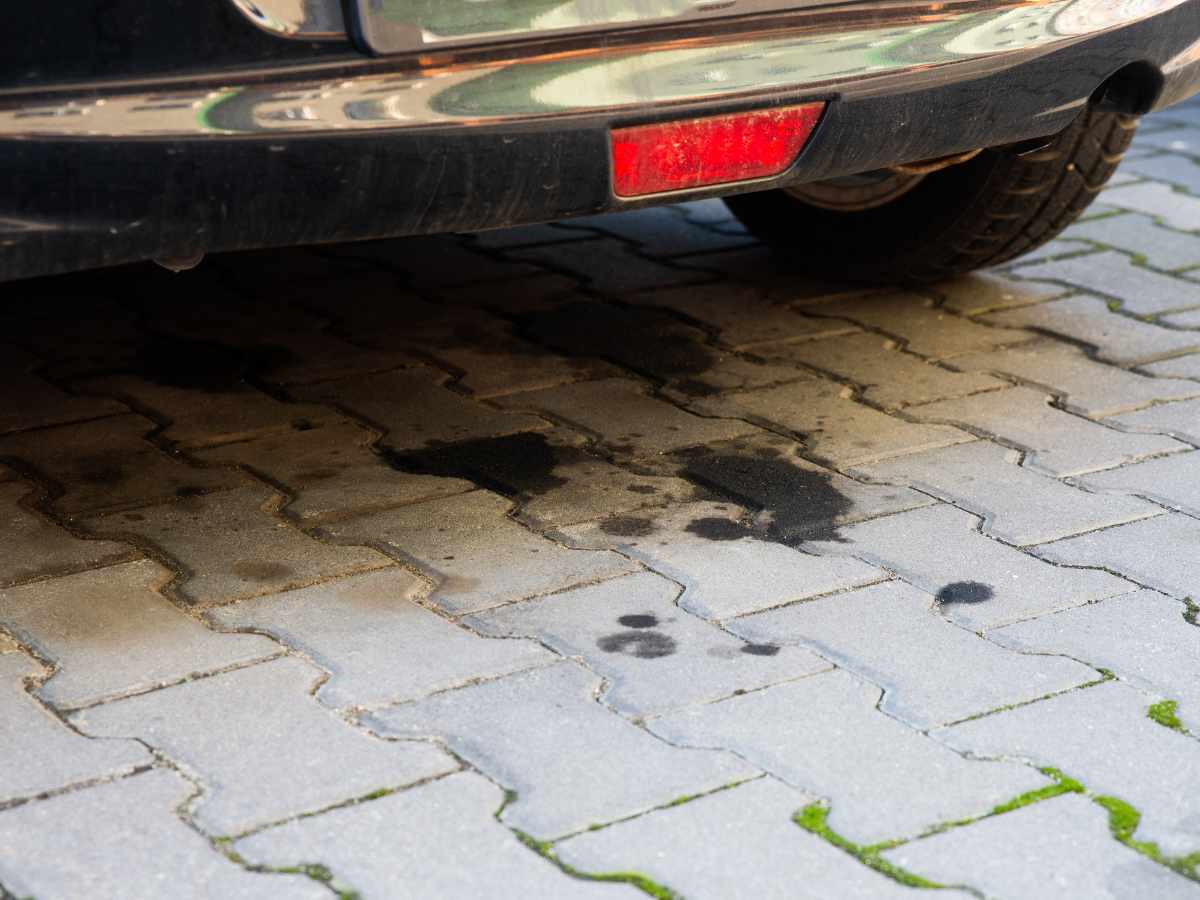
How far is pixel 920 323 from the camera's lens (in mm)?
3406

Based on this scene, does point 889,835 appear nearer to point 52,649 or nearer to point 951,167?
point 52,649

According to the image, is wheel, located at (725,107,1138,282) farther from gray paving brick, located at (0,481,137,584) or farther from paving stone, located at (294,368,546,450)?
gray paving brick, located at (0,481,137,584)

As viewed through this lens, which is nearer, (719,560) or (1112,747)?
(1112,747)

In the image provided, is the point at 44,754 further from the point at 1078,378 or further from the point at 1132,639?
the point at 1078,378

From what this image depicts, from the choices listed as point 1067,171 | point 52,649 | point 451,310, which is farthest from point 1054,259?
point 52,649

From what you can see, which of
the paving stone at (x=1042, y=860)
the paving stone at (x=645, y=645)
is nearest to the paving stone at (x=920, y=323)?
the paving stone at (x=645, y=645)

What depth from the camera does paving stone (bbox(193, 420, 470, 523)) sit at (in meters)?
2.54

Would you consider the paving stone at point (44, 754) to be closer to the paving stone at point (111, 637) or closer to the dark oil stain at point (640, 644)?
the paving stone at point (111, 637)

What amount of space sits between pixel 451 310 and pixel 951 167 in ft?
3.37

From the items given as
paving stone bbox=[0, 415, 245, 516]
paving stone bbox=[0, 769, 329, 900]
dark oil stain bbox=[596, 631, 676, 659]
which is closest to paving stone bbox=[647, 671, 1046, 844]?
dark oil stain bbox=[596, 631, 676, 659]

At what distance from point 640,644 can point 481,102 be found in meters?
0.72

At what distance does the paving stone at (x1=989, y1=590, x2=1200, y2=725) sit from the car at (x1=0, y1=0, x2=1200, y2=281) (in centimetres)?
77

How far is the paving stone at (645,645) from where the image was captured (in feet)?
6.59

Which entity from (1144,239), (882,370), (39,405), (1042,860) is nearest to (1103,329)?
(882,370)
